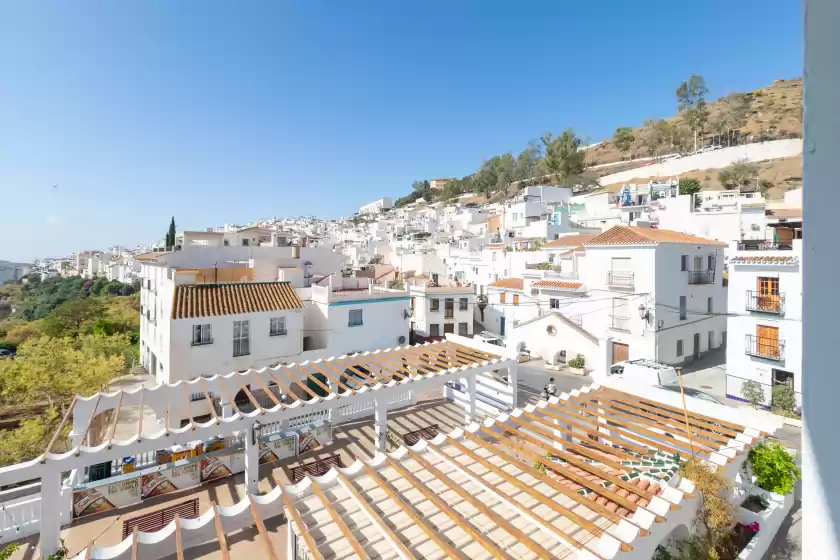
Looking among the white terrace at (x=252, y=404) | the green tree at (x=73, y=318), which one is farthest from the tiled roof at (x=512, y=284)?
the green tree at (x=73, y=318)

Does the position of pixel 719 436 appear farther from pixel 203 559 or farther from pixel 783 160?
pixel 783 160

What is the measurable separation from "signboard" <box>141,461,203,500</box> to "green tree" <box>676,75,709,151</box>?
75965mm

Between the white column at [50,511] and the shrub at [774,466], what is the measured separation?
13.3m

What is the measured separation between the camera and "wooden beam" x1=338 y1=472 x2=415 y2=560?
489 centimetres

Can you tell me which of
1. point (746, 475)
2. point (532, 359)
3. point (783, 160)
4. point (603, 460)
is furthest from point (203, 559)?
point (783, 160)

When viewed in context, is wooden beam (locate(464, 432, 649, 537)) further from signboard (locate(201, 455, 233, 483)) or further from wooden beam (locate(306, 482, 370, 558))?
signboard (locate(201, 455, 233, 483))

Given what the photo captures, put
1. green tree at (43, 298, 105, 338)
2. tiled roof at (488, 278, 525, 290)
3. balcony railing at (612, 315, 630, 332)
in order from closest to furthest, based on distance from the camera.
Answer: balcony railing at (612, 315, 630, 332) → green tree at (43, 298, 105, 338) → tiled roof at (488, 278, 525, 290)

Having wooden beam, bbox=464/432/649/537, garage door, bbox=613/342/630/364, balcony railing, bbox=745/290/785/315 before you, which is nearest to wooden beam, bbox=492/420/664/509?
wooden beam, bbox=464/432/649/537

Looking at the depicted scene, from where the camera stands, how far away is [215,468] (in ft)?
35.7

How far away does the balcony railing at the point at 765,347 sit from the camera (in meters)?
15.6

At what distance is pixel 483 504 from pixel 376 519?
5.10 feet

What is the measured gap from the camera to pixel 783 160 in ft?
166

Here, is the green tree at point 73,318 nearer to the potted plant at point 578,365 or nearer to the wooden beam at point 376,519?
the wooden beam at point 376,519

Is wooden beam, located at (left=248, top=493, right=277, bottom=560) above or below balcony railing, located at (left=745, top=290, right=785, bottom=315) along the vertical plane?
below
